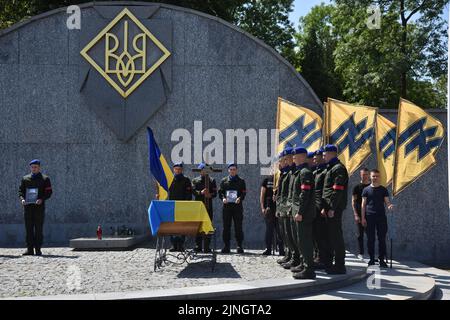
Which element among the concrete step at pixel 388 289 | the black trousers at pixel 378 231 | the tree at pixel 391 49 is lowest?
the concrete step at pixel 388 289

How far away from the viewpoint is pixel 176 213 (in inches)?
398

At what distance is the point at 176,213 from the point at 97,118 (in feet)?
22.5

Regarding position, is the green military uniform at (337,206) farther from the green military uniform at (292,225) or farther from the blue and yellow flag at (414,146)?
the blue and yellow flag at (414,146)

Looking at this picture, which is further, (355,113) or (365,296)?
(355,113)

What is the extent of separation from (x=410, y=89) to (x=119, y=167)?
2324 cm

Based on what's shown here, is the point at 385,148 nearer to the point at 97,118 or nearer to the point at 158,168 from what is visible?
the point at 158,168

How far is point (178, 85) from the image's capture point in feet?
53.6

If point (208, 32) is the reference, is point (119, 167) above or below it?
below

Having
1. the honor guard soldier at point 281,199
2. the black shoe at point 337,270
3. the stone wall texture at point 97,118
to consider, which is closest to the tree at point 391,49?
the stone wall texture at point 97,118

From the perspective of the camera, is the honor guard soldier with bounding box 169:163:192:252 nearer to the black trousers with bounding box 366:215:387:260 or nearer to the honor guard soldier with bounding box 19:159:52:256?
the honor guard soldier with bounding box 19:159:52:256

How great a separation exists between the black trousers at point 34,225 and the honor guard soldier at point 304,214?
6.14 meters

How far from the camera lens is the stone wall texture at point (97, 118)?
628 inches
